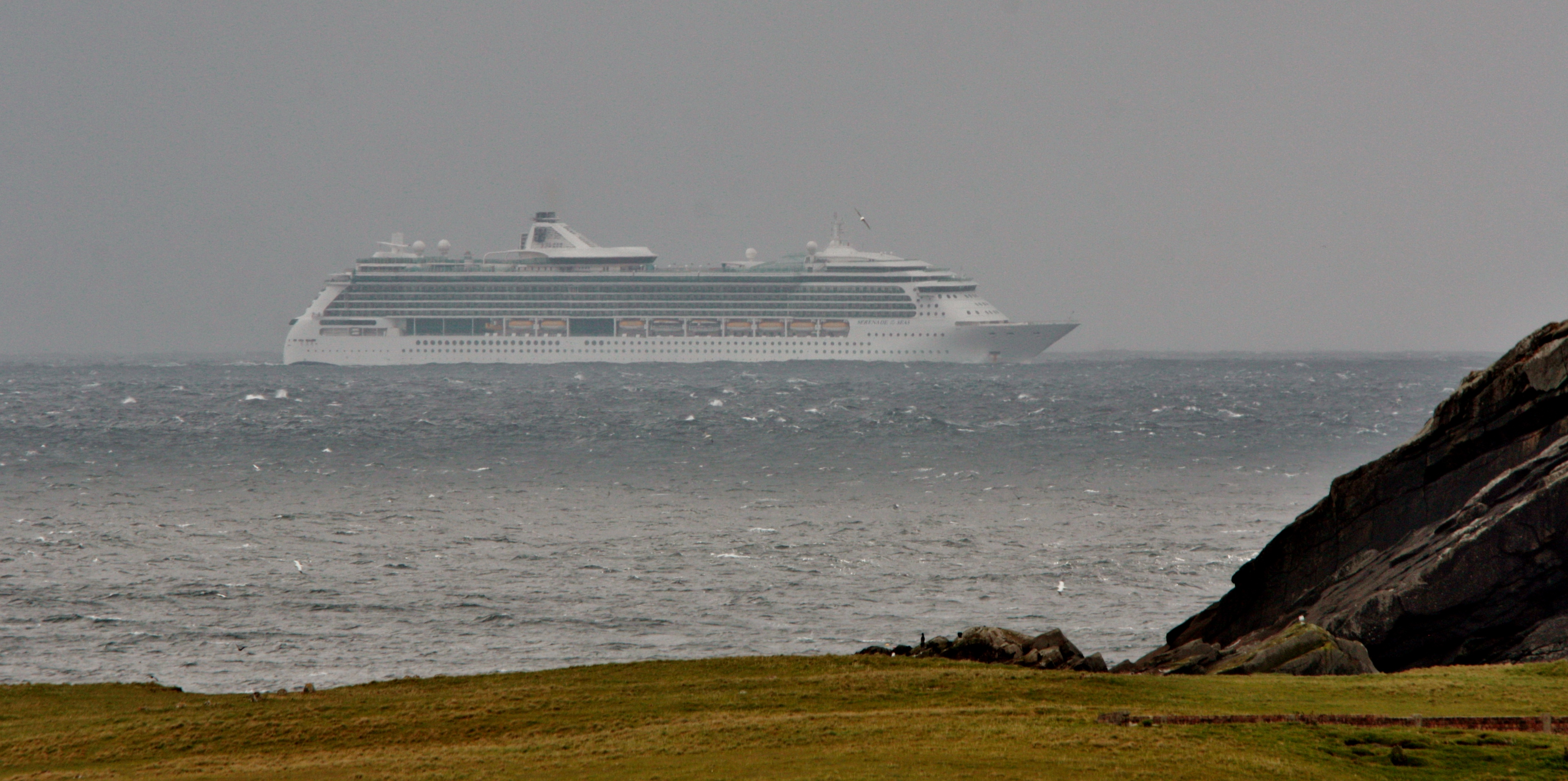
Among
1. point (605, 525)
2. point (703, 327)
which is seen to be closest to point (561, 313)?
point (703, 327)

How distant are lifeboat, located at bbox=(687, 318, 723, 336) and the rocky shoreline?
9530 cm

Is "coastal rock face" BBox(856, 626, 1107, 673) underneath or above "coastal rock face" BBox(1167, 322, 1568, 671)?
underneath

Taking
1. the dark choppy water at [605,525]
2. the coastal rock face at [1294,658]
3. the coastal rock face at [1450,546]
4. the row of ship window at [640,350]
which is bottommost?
the dark choppy water at [605,525]

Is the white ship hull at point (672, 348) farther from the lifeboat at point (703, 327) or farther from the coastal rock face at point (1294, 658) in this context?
the coastal rock face at point (1294, 658)

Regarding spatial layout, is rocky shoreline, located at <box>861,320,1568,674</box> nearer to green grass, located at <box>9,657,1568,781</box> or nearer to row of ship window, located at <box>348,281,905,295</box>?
green grass, located at <box>9,657,1568,781</box>

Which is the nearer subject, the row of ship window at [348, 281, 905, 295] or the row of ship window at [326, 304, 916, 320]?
the row of ship window at [326, 304, 916, 320]

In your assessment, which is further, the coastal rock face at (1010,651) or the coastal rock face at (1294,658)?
the coastal rock face at (1010,651)

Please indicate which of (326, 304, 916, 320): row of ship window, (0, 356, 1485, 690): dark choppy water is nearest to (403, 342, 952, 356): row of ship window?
(326, 304, 916, 320): row of ship window

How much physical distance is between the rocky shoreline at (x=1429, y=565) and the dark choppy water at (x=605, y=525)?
435cm

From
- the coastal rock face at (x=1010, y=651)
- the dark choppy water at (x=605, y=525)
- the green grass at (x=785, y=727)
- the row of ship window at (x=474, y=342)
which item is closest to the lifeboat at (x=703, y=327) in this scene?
the row of ship window at (x=474, y=342)

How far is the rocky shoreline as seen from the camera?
11492mm

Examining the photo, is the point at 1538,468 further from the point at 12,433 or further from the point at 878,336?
the point at 878,336

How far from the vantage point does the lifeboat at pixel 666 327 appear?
359ft

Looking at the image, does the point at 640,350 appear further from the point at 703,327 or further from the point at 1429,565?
the point at 1429,565
